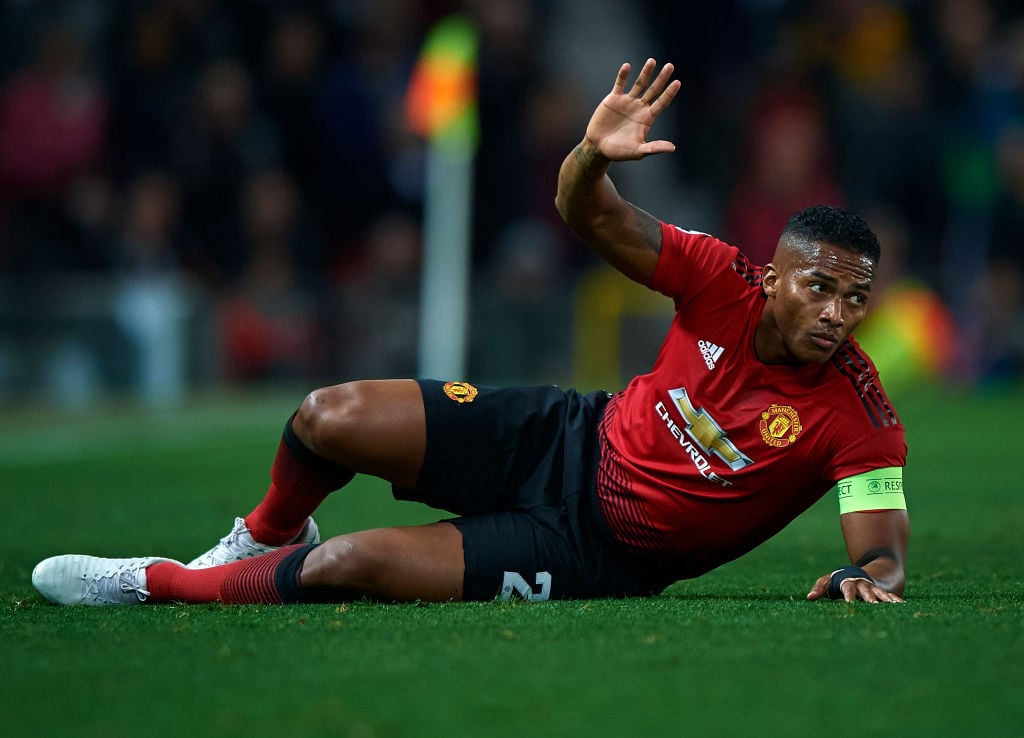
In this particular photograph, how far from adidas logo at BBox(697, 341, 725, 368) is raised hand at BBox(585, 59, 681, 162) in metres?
0.59

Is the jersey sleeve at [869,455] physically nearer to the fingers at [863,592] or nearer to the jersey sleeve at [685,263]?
the fingers at [863,592]

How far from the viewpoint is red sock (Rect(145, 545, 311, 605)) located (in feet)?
14.6

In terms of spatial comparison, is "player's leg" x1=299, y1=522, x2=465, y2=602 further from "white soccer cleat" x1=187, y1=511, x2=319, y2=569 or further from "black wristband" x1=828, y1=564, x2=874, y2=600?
"black wristband" x1=828, y1=564, x2=874, y2=600

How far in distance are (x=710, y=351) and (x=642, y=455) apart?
0.37 metres

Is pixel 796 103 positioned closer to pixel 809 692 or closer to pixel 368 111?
pixel 368 111

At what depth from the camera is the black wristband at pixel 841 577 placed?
4316 millimetres

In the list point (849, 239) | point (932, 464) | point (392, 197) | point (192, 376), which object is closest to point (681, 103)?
point (392, 197)

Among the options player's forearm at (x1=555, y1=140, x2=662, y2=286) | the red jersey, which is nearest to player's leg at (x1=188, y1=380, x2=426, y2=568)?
the red jersey

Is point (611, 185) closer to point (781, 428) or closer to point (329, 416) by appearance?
point (781, 428)

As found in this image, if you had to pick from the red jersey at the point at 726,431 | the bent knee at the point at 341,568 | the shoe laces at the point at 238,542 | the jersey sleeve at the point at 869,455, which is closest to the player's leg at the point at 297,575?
the bent knee at the point at 341,568

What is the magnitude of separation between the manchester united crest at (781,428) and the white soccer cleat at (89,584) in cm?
189

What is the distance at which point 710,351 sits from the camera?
456 centimetres

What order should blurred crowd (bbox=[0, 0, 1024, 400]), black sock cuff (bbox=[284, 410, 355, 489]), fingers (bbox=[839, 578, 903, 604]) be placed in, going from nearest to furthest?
fingers (bbox=[839, 578, 903, 604]), black sock cuff (bbox=[284, 410, 355, 489]), blurred crowd (bbox=[0, 0, 1024, 400])

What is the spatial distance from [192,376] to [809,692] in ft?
33.3
